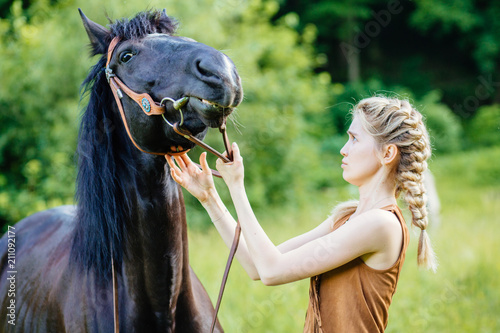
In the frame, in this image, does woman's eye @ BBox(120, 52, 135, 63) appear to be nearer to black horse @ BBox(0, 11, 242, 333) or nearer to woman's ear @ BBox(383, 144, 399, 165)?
black horse @ BBox(0, 11, 242, 333)

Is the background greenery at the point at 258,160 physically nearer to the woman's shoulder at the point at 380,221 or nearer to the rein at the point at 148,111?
the rein at the point at 148,111

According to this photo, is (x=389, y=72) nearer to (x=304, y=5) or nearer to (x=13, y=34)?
(x=304, y=5)

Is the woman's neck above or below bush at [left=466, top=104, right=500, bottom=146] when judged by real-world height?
below

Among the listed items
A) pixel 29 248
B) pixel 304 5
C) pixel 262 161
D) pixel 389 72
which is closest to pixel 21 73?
pixel 262 161

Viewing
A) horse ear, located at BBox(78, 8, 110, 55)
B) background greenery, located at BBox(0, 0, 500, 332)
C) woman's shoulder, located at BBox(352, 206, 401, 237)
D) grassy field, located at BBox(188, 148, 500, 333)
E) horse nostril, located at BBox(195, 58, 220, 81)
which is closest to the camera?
horse nostril, located at BBox(195, 58, 220, 81)

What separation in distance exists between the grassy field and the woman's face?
1.24 metres

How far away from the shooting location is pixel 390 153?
1797mm

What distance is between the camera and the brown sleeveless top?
67.5 inches

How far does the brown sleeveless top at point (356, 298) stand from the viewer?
171cm

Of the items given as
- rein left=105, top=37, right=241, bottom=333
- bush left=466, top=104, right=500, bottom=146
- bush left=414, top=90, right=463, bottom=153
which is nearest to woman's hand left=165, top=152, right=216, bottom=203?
rein left=105, top=37, right=241, bottom=333

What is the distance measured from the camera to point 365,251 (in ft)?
5.58

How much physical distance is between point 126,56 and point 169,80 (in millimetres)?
281

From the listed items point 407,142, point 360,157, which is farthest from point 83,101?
point 407,142

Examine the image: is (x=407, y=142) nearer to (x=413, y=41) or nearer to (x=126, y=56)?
(x=126, y=56)
